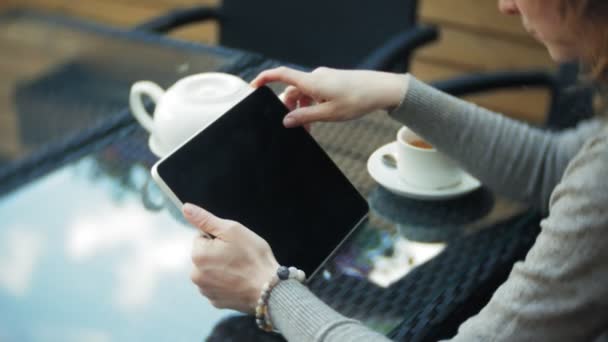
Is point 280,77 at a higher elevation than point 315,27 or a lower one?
higher

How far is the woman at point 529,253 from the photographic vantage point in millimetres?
752

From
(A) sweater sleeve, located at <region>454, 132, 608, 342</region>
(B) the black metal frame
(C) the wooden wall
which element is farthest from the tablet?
(C) the wooden wall

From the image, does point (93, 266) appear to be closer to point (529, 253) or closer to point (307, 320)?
point (307, 320)

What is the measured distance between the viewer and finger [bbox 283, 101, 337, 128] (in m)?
0.97

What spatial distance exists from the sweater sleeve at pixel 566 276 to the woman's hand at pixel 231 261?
0.71ft

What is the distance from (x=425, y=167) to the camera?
107 centimetres

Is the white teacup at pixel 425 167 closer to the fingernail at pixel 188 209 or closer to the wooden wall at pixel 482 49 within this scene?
the fingernail at pixel 188 209

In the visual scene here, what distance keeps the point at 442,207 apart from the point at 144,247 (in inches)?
15.1

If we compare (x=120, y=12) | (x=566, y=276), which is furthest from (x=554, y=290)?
(x=120, y=12)

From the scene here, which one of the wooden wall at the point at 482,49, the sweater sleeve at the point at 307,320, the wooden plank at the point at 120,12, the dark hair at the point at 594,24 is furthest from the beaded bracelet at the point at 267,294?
the wooden plank at the point at 120,12

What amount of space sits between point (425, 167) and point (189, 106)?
0.32 m

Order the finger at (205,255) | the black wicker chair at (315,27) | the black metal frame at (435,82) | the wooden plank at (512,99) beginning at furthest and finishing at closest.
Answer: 1. the wooden plank at (512,99)
2. the black wicker chair at (315,27)
3. the black metal frame at (435,82)
4. the finger at (205,255)

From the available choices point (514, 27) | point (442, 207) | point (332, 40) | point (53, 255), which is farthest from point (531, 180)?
point (514, 27)

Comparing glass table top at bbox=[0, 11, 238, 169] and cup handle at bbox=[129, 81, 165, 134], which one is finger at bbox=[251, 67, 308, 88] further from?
glass table top at bbox=[0, 11, 238, 169]
